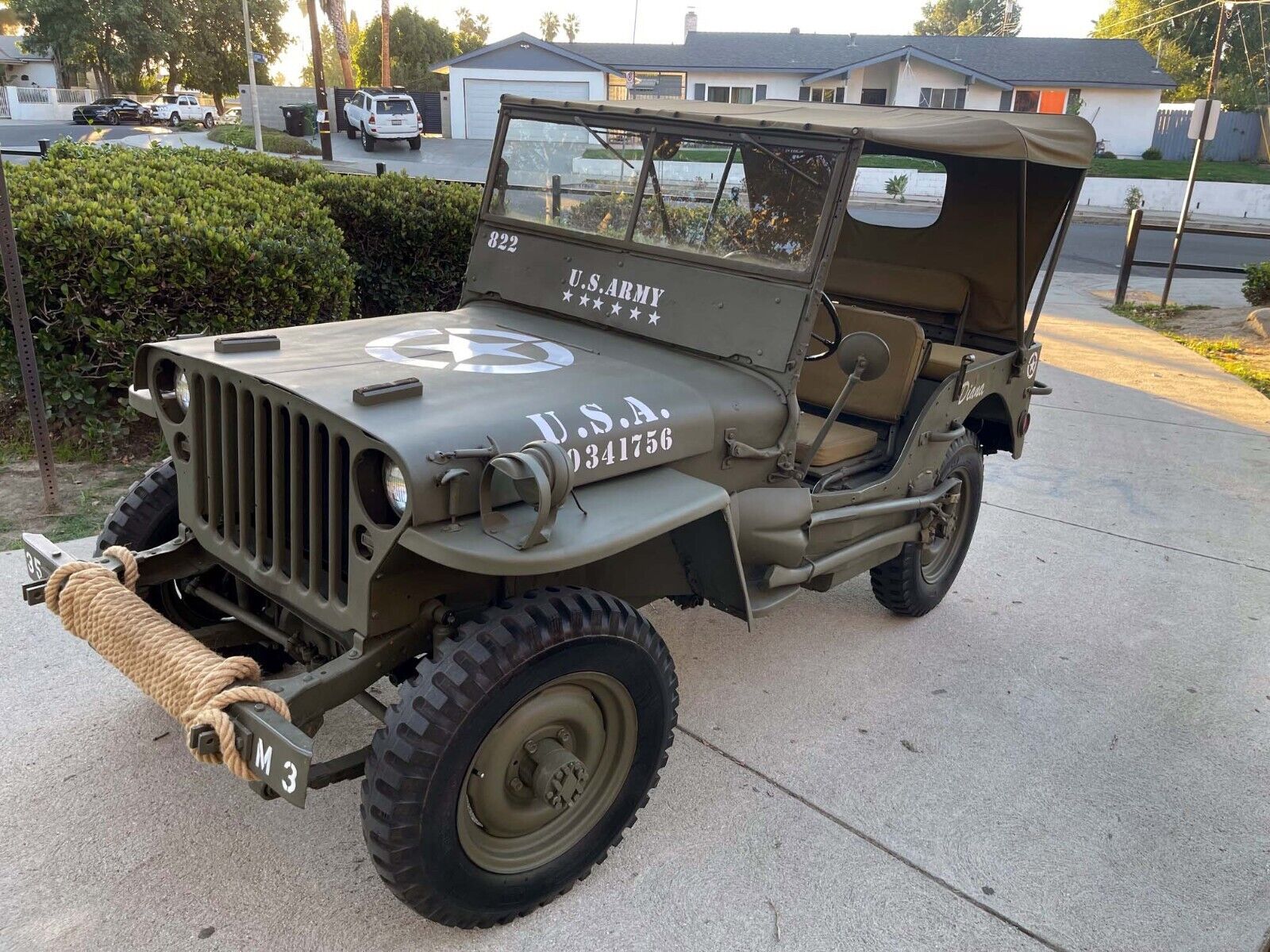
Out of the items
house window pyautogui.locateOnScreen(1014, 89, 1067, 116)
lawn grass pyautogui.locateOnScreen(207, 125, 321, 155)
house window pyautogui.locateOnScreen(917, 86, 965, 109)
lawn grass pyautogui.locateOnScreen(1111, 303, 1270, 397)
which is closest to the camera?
lawn grass pyautogui.locateOnScreen(1111, 303, 1270, 397)

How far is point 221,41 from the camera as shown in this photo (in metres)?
46.7

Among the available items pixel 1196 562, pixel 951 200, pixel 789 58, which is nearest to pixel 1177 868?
pixel 1196 562

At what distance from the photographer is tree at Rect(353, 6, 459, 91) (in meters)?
46.5

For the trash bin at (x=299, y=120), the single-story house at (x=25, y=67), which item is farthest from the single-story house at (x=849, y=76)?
the single-story house at (x=25, y=67)

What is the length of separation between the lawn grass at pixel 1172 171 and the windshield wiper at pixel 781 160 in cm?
3015

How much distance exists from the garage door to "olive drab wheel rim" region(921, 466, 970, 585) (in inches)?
1317

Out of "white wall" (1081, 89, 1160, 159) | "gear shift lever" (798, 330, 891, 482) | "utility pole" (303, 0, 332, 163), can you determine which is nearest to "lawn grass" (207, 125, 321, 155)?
"utility pole" (303, 0, 332, 163)

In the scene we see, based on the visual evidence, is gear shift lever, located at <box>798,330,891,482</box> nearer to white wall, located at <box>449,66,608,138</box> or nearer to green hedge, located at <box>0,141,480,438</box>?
green hedge, located at <box>0,141,480,438</box>

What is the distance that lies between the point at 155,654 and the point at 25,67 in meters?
59.4

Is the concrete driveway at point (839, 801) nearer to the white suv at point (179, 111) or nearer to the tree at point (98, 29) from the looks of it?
the white suv at point (179, 111)

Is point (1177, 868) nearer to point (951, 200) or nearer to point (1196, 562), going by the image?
point (1196, 562)

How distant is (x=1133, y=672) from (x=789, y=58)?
120ft

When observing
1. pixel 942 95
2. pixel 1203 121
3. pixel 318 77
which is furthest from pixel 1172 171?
pixel 318 77

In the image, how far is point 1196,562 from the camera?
17.4 ft
